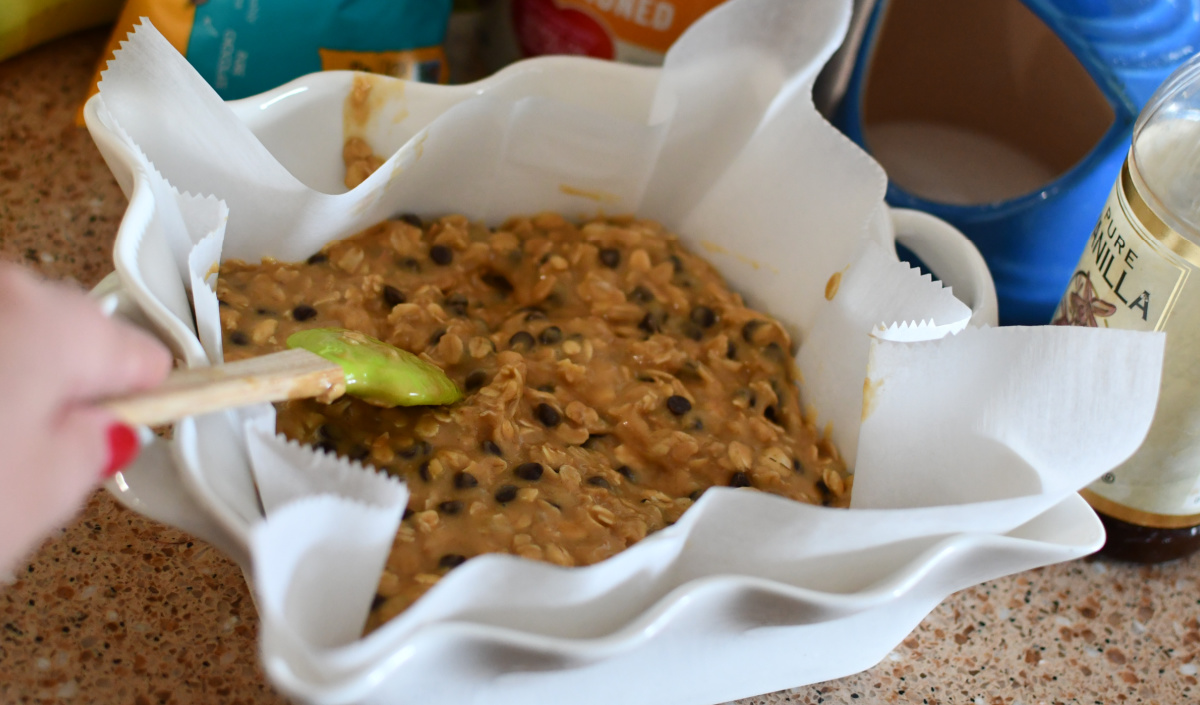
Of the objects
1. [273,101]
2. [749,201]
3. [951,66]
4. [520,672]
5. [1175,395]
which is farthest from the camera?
[951,66]

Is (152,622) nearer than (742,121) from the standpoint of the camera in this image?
Yes

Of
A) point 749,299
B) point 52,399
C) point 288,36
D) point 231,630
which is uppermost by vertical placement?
point 52,399

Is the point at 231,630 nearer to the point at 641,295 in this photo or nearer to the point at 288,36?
the point at 641,295

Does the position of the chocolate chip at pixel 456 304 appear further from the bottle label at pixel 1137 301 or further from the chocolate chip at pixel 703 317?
the bottle label at pixel 1137 301

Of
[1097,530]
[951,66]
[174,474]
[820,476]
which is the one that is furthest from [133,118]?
[951,66]

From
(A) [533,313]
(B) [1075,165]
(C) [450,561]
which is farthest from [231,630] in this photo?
(B) [1075,165]

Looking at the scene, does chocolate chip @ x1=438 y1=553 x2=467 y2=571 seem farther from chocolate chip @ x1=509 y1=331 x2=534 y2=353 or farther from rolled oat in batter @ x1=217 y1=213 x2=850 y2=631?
chocolate chip @ x1=509 y1=331 x2=534 y2=353

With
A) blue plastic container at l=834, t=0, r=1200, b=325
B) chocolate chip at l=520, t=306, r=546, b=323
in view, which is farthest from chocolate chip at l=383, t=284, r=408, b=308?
blue plastic container at l=834, t=0, r=1200, b=325

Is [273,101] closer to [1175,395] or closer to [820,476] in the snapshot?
[820,476]
